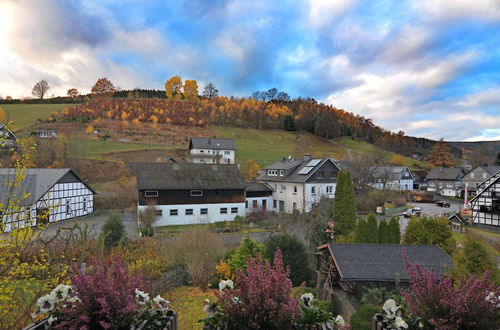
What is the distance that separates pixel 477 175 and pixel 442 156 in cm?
2578

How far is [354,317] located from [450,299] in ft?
21.0

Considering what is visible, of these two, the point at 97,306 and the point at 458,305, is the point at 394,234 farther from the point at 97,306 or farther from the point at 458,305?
the point at 97,306

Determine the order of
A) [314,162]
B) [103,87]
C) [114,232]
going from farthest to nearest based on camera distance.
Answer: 1. [103,87]
2. [314,162]
3. [114,232]

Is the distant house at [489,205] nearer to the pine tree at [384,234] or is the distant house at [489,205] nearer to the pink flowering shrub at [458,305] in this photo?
the pine tree at [384,234]

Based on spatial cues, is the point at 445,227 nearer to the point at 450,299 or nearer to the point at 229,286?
the point at 450,299

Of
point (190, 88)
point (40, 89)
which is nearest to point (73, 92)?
point (40, 89)

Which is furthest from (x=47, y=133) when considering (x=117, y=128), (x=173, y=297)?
(x=173, y=297)

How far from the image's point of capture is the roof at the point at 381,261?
11.0 meters

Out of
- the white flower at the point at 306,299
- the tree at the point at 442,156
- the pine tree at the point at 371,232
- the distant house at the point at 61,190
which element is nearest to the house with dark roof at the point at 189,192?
the distant house at the point at 61,190

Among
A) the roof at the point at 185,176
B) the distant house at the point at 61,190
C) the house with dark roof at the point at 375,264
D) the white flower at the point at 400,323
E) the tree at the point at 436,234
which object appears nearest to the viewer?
the white flower at the point at 400,323

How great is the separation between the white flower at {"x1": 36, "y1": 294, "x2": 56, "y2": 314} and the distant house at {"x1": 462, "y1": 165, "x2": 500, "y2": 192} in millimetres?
74099

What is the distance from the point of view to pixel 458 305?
149 inches

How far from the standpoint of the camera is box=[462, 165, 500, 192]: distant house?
203 feet

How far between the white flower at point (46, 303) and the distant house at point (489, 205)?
38157 millimetres
